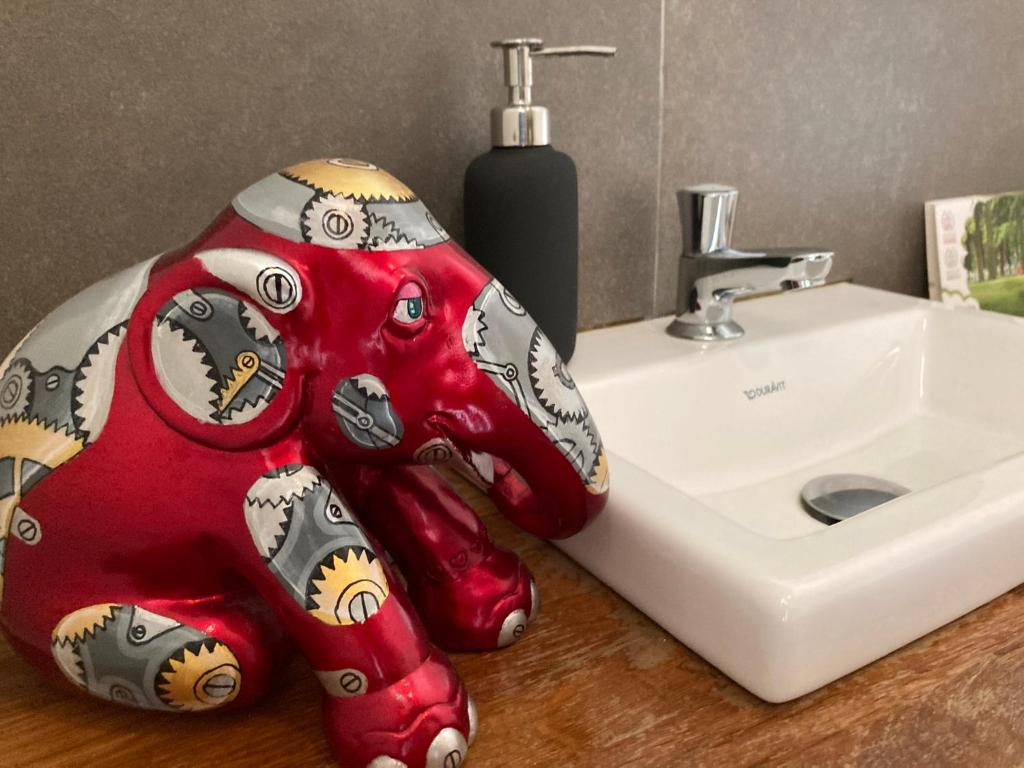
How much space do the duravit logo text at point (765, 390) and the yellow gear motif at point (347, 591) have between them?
1.48 ft

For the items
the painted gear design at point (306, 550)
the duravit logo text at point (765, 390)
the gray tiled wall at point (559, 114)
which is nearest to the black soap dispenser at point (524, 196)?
the gray tiled wall at point (559, 114)

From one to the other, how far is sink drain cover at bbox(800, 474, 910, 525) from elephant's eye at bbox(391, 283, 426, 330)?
41 centimetres

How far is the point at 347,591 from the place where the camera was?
333mm

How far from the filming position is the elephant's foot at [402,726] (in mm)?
337

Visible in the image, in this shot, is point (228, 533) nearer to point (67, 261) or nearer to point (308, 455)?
point (308, 455)

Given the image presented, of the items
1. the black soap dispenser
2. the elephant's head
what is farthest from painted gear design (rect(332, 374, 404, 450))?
the black soap dispenser

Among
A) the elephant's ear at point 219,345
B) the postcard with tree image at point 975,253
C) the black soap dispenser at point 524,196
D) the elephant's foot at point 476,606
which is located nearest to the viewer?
the elephant's ear at point 219,345

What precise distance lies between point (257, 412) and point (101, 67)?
327mm

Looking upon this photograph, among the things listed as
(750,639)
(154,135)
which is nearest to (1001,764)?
(750,639)

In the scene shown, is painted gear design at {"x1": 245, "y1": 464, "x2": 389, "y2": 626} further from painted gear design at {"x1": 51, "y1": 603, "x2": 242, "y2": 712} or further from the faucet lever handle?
the faucet lever handle

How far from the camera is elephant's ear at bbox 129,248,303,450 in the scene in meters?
0.32

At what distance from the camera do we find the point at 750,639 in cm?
38

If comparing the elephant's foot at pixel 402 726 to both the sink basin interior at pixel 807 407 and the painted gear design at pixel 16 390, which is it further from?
the sink basin interior at pixel 807 407

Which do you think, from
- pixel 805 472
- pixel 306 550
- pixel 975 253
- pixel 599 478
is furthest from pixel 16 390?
pixel 975 253
